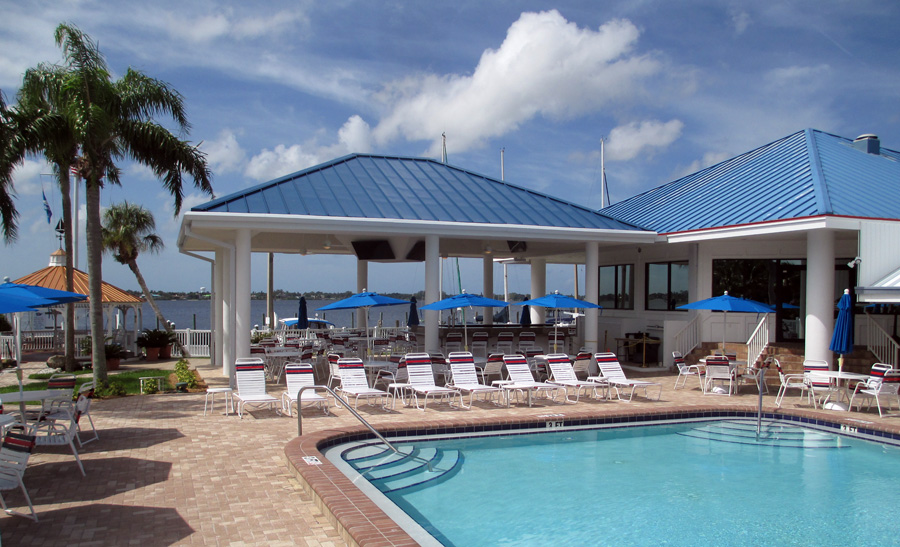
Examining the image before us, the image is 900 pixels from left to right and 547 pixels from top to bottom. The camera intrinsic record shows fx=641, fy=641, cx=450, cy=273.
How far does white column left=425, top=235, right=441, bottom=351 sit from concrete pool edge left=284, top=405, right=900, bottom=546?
15.1 ft

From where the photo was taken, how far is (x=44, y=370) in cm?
1988

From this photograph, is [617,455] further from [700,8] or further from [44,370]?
[44,370]

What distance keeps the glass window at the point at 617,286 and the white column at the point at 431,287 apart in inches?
350

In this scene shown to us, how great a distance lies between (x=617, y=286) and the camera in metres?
22.9

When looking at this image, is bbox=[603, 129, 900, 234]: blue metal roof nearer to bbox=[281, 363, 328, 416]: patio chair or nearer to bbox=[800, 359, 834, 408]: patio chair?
bbox=[800, 359, 834, 408]: patio chair

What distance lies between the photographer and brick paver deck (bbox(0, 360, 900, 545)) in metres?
5.59

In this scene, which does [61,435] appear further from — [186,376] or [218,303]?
[218,303]

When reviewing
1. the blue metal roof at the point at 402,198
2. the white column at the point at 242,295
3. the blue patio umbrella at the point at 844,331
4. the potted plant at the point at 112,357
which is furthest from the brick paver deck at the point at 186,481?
the potted plant at the point at 112,357

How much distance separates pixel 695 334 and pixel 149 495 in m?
15.8

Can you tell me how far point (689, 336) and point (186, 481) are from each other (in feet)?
49.8

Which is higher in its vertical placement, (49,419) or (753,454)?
(49,419)

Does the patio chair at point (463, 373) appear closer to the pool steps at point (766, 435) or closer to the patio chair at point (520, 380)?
the patio chair at point (520, 380)

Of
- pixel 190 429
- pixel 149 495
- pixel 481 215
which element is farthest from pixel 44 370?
pixel 149 495

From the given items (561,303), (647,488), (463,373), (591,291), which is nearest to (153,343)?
(463,373)
